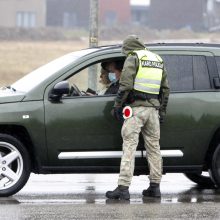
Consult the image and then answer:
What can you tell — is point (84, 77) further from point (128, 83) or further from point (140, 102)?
point (128, 83)

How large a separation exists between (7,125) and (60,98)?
639mm

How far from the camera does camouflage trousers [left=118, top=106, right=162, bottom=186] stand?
8.84 meters

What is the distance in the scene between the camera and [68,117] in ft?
29.3

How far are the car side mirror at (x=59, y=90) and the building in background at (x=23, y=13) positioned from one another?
7743 centimetres

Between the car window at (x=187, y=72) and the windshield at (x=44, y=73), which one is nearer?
the windshield at (x=44, y=73)

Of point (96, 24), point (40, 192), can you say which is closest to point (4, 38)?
point (96, 24)

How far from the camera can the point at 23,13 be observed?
88.4 metres

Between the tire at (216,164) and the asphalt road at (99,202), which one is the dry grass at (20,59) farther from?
the tire at (216,164)

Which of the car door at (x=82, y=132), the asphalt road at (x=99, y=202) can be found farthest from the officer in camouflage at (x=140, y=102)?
the asphalt road at (x=99, y=202)

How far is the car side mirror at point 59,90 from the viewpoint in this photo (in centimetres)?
889

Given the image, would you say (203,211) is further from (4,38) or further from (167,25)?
(167,25)

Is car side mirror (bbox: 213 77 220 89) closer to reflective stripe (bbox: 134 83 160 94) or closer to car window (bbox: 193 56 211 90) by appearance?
car window (bbox: 193 56 211 90)

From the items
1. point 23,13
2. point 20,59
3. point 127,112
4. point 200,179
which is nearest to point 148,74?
point 127,112

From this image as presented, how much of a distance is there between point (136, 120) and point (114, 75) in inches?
30.6
